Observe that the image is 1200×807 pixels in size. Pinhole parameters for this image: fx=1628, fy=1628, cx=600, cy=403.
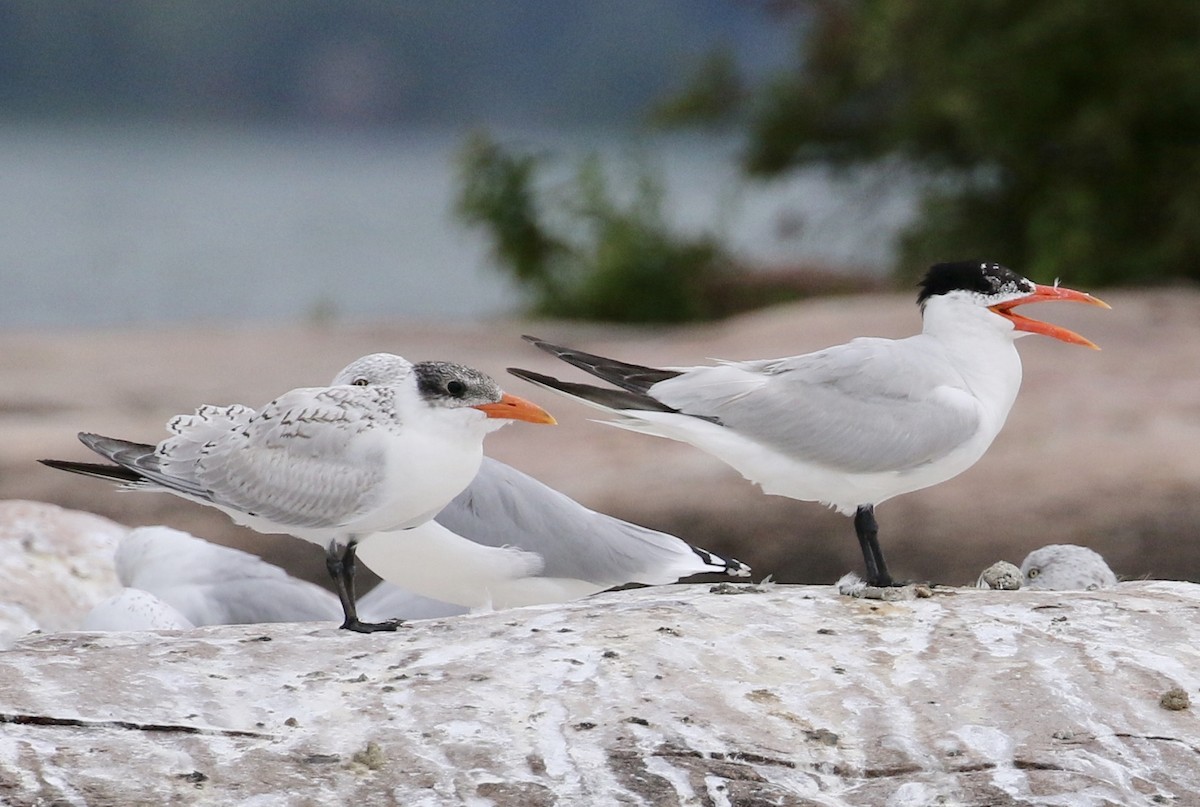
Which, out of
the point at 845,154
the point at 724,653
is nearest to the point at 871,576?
the point at 724,653

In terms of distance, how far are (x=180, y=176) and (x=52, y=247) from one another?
6197 mm

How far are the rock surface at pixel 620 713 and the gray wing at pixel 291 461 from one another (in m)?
0.32

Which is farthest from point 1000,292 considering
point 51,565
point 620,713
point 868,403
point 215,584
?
point 51,565

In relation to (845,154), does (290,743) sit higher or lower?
lower

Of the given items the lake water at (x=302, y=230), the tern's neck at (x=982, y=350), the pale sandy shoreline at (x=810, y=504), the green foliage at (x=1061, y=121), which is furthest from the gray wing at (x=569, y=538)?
the lake water at (x=302, y=230)

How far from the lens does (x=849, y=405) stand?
4043 millimetres

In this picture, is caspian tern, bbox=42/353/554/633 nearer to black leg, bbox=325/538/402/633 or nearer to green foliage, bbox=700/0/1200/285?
black leg, bbox=325/538/402/633

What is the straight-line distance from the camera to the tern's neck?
4055 mm

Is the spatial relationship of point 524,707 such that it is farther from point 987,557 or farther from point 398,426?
point 987,557

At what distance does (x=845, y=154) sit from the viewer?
50.4ft

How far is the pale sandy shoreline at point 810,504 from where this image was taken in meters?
6.75

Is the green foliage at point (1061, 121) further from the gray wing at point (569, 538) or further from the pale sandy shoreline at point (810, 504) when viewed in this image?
the gray wing at point (569, 538)

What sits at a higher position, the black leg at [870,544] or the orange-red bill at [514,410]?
the orange-red bill at [514,410]

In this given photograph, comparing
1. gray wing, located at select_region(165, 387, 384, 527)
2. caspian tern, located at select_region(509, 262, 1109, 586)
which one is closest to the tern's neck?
caspian tern, located at select_region(509, 262, 1109, 586)
